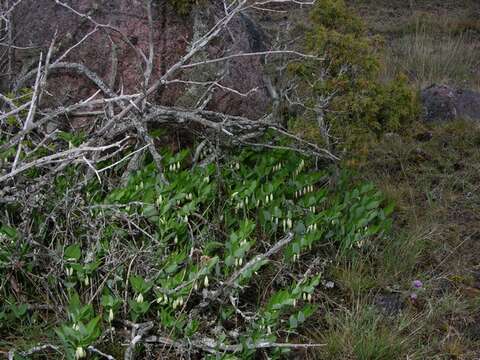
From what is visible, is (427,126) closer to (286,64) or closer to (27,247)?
(286,64)

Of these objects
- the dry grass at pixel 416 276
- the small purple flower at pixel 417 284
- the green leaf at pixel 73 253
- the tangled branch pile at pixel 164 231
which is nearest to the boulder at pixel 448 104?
the dry grass at pixel 416 276

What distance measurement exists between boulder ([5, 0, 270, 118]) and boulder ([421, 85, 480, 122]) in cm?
238

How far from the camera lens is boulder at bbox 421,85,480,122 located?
6.45 m

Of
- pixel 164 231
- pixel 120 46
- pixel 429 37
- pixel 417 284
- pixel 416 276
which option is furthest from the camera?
pixel 429 37

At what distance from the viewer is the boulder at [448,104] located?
645 centimetres

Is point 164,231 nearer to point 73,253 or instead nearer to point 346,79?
point 73,253

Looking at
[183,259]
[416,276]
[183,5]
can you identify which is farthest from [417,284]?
[183,5]

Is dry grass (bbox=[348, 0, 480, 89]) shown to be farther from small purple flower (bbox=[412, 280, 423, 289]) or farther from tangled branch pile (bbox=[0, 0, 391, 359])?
small purple flower (bbox=[412, 280, 423, 289])

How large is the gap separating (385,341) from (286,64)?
215 centimetres

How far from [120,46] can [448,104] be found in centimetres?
343

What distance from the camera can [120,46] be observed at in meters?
4.55

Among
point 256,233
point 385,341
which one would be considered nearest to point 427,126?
point 256,233

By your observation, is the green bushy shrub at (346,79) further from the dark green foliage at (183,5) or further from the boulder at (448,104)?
the boulder at (448,104)

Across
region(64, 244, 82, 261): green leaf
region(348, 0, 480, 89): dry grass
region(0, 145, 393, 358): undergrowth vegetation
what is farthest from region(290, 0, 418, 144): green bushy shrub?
region(348, 0, 480, 89): dry grass
